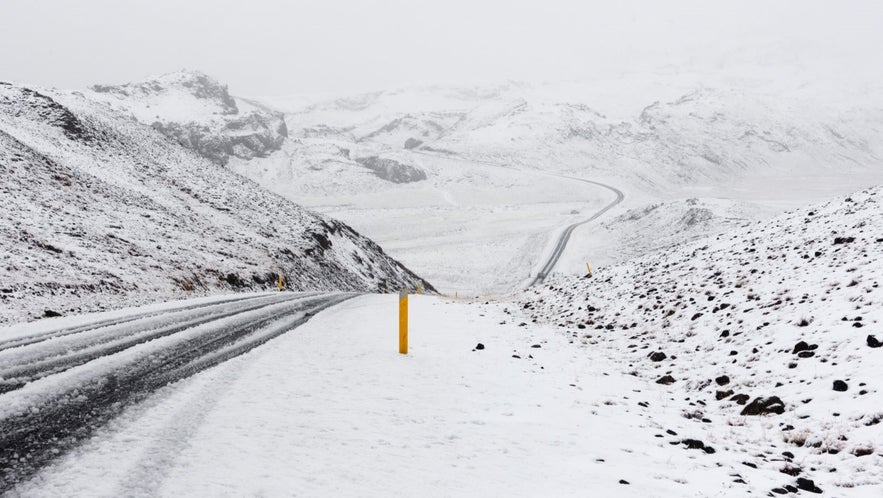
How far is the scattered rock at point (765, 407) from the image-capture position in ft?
20.7

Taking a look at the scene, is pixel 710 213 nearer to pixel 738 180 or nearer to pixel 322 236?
pixel 322 236

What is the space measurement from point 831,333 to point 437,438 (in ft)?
21.8

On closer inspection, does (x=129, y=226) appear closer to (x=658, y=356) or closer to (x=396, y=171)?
(x=658, y=356)

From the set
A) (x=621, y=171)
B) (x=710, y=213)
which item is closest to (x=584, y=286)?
(x=710, y=213)

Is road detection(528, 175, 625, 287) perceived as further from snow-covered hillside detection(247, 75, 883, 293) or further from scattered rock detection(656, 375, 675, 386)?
scattered rock detection(656, 375, 675, 386)

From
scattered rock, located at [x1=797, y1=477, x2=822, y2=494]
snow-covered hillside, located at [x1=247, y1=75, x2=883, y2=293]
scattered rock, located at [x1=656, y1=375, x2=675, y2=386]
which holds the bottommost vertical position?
scattered rock, located at [x1=797, y1=477, x2=822, y2=494]

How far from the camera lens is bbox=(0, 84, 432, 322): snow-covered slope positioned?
14680 millimetres

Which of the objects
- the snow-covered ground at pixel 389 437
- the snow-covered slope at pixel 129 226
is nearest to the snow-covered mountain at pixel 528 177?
the snow-covered slope at pixel 129 226

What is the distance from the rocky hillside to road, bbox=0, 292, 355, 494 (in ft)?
432

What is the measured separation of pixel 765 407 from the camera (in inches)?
254

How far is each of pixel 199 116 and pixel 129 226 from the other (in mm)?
137600

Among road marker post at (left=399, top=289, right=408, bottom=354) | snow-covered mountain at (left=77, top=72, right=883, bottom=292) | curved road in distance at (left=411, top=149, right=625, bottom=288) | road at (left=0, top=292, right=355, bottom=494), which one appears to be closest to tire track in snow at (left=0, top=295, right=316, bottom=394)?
road at (left=0, top=292, right=355, bottom=494)

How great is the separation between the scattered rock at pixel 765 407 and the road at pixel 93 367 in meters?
7.11

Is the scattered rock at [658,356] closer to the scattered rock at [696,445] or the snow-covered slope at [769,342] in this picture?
the snow-covered slope at [769,342]
